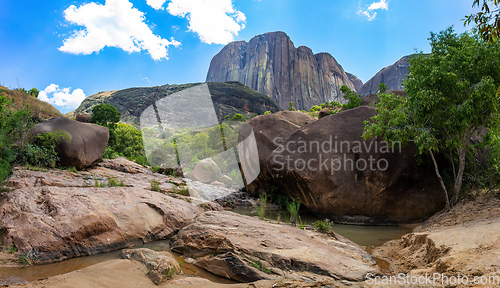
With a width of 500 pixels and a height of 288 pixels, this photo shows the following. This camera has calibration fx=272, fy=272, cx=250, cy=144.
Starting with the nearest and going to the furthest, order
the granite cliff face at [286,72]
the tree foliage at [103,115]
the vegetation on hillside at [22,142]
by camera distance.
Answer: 1. the vegetation on hillside at [22,142]
2. the tree foliage at [103,115]
3. the granite cliff face at [286,72]

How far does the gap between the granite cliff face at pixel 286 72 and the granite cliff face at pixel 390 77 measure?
1721 cm

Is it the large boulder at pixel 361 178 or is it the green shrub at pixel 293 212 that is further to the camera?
the large boulder at pixel 361 178

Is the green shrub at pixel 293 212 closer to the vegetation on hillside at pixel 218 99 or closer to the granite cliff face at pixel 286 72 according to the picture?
the vegetation on hillside at pixel 218 99

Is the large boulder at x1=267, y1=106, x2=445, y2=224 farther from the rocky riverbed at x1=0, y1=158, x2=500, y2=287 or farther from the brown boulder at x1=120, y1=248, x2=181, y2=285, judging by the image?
the brown boulder at x1=120, y1=248, x2=181, y2=285

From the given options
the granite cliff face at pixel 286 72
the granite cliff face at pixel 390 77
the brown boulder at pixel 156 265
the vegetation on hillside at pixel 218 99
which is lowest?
the brown boulder at pixel 156 265

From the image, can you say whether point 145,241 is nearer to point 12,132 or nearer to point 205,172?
point 12,132

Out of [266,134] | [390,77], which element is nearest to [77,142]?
[266,134]

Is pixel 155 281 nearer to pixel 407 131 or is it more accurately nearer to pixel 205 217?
pixel 205 217

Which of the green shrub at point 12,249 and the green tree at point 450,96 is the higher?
the green tree at point 450,96

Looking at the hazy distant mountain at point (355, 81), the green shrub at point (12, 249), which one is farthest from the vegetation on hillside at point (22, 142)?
the hazy distant mountain at point (355, 81)

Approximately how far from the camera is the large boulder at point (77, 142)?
10.6 metres

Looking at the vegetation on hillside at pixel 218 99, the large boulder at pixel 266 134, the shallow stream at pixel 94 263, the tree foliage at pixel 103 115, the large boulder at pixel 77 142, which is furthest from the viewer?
the vegetation on hillside at pixel 218 99

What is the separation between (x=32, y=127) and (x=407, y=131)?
12647mm

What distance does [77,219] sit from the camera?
503 centimetres
